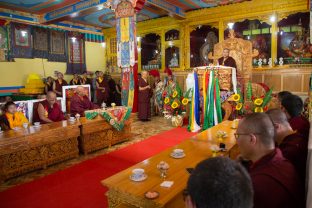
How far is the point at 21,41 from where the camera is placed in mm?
9570

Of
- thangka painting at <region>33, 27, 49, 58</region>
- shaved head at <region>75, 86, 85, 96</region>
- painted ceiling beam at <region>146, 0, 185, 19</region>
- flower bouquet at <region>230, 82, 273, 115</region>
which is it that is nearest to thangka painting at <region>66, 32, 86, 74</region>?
thangka painting at <region>33, 27, 49, 58</region>

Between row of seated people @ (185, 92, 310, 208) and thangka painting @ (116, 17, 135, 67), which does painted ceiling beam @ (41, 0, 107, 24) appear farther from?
row of seated people @ (185, 92, 310, 208)

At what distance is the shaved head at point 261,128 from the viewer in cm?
158

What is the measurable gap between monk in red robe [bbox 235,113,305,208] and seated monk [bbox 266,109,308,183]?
0.53 meters

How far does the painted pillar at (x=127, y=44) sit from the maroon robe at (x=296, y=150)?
5689mm

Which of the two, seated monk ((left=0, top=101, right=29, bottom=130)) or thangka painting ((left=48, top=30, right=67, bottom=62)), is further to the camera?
thangka painting ((left=48, top=30, right=67, bottom=62))

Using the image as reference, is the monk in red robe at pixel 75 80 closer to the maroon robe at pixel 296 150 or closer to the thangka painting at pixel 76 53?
the thangka painting at pixel 76 53

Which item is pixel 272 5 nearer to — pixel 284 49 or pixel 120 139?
pixel 284 49

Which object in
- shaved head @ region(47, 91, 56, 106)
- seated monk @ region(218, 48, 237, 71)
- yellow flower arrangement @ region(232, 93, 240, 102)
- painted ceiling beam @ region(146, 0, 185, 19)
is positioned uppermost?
painted ceiling beam @ region(146, 0, 185, 19)

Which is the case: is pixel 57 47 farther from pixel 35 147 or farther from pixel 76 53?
pixel 35 147

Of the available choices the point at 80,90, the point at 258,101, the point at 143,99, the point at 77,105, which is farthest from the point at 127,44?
the point at 258,101

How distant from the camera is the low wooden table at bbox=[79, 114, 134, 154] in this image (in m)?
4.67

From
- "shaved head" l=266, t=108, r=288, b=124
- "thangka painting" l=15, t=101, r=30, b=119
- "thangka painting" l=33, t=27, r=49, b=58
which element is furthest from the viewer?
"thangka painting" l=33, t=27, r=49, b=58

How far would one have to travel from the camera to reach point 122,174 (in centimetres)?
234
